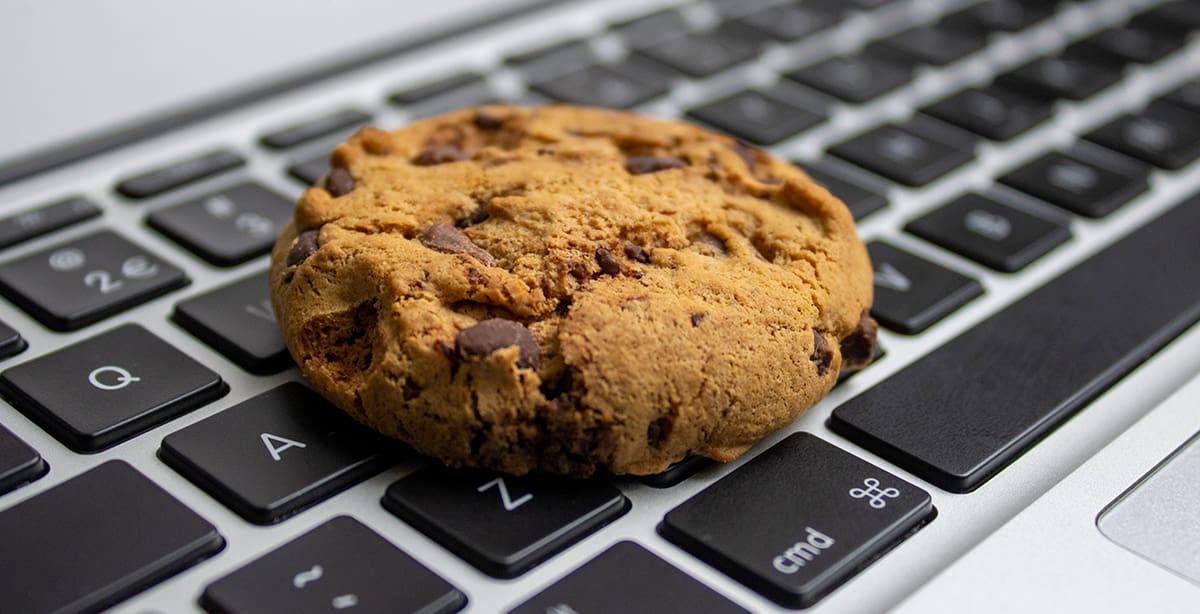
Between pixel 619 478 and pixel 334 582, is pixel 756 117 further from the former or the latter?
pixel 334 582

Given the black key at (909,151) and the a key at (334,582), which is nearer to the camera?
the a key at (334,582)

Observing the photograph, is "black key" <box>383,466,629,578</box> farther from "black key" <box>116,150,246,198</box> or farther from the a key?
"black key" <box>116,150,246,198</box>

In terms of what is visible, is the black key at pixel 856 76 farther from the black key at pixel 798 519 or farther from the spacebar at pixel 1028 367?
the black key at pixel 798 519

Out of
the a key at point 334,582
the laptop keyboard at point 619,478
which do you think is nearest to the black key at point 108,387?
the laptop keyboard at point 619,478

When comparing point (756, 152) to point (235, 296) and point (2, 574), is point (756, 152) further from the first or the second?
point (2, 574)

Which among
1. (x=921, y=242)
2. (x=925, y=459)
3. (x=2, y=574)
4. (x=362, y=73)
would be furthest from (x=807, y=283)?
(x=362, y=73)
